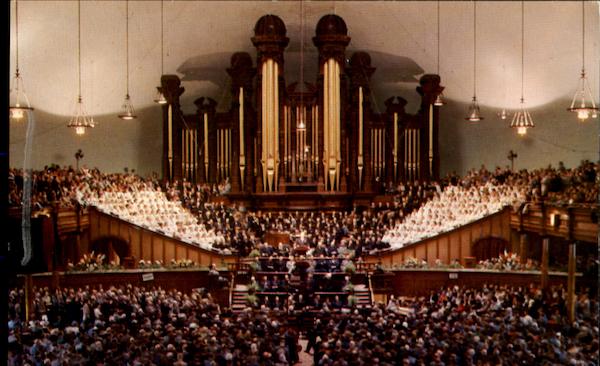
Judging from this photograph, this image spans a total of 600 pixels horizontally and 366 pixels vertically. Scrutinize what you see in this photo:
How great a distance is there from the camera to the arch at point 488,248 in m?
15.4

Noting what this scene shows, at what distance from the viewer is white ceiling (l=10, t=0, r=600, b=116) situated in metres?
14.2

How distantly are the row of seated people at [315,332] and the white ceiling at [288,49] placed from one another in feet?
16.8

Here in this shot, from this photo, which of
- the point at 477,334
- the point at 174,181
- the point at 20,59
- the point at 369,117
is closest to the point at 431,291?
the point at 477,334

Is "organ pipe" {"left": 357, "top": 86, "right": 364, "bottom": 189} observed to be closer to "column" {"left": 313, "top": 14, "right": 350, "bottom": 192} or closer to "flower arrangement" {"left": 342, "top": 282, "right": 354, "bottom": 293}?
"column" {"left": 313, "top": 14, "right": 350, "bottom": 192}

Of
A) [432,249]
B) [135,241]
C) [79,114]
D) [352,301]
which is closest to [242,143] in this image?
[79,114]

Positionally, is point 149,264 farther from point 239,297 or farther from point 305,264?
point 305,264

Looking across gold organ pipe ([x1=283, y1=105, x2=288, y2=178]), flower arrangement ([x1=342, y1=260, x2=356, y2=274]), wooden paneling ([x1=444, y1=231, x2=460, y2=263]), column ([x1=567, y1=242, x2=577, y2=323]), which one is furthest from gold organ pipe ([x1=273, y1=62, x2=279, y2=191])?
column ([x1=567, y1=242, x2=577, y2=323])

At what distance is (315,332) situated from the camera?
1066cm

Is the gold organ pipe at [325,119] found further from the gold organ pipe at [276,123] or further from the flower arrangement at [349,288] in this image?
the flower arrangement at [349,288]

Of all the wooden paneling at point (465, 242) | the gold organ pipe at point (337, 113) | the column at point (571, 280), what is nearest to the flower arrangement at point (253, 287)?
the wooden paneling at point (465, 242)

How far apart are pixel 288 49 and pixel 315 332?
1162 centimetres

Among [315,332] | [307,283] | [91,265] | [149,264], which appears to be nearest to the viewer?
[315,332]

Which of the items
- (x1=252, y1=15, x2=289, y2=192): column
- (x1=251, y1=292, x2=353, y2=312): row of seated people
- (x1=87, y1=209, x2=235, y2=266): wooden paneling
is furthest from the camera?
(x1=252, y1=15, x2=289, y2=192): column

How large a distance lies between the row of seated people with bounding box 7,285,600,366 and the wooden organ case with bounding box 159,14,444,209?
6.79 meters
